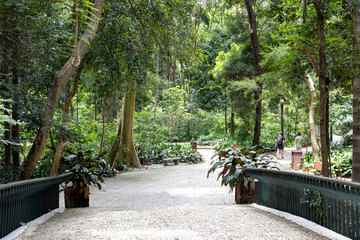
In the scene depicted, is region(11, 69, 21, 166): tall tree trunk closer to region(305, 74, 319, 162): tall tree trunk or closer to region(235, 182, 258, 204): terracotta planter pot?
region(235, 182, 258, 204): terracotta planter pot

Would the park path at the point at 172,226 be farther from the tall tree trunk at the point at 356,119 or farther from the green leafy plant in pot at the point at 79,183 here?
the tall tree trunk at the point at 356,119

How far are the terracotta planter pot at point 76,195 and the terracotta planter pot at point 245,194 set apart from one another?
3.26 metres

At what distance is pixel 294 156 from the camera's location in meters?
14.7

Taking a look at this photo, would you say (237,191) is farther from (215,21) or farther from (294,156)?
(215,21)

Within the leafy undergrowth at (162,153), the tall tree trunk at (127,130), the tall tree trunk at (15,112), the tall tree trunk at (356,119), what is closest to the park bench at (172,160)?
the leafy undergrowth at (162,153)

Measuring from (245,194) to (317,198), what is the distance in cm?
292

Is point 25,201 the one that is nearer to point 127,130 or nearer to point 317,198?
point 317,198

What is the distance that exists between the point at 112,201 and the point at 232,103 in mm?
16679

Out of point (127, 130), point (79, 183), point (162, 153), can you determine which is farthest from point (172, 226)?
point (162, 153)

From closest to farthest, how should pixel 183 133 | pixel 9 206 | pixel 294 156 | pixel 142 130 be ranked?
pixel 9 206, pixel 294 156, pixel 142 130, pixel 183 133

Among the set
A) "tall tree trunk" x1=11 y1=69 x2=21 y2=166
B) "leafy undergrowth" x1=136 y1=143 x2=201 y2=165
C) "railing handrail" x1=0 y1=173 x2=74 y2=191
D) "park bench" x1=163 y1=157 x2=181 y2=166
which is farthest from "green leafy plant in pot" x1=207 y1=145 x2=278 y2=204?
"leafy undergrowth" x1=136 y1=143 x2=201 y2=165

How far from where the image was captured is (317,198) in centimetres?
450

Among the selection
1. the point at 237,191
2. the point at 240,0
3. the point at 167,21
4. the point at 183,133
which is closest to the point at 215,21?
the point at 183,133

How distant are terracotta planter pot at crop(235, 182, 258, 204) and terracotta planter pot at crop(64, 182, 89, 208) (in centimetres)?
326
